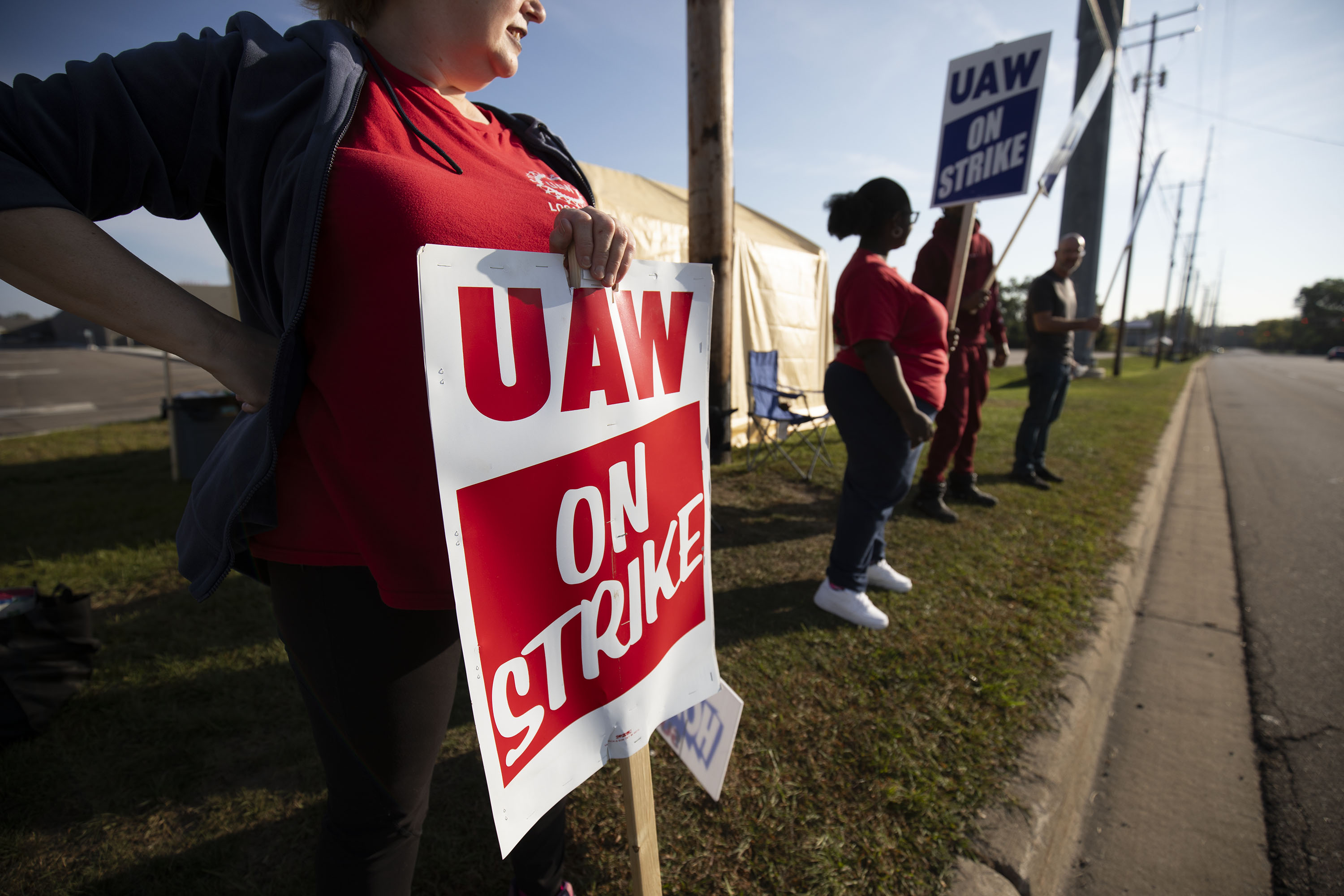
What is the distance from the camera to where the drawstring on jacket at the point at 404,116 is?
836 mm

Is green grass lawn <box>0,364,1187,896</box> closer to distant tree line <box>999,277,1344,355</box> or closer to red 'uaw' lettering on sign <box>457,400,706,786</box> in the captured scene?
red 'uaw' lettering on sign <box>457,400,706,786</box>

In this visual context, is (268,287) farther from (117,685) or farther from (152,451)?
(152,451)

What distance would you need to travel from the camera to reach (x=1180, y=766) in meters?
1.98

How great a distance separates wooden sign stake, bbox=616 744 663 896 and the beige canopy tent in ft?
13.7

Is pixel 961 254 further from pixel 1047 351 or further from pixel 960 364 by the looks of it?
pixel 1047 351

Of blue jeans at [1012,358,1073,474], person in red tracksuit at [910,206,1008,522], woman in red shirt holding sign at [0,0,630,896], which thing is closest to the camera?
woman in red shirt holding sign at [0,0,630,896]

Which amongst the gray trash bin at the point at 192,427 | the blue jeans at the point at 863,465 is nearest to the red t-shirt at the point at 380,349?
the blue jeans at the point at 863,465

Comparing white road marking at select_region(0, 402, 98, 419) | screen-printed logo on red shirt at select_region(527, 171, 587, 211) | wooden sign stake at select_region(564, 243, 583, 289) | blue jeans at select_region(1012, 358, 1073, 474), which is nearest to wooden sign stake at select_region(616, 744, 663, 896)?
wooden sign stake at select_region(564, 243, 583, 289)

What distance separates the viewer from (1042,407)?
4.81 meters

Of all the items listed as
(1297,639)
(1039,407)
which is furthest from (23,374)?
(1297,639)

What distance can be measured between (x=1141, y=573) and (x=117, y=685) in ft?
16.3

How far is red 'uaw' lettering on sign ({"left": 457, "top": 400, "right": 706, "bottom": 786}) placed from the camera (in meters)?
0.81

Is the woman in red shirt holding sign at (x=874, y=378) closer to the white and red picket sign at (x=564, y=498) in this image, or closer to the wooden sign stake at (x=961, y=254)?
the wooden sign stake at (x=961, y=254)

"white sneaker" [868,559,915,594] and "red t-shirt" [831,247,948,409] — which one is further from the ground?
"red t-shirt" [831,247,948,409]
